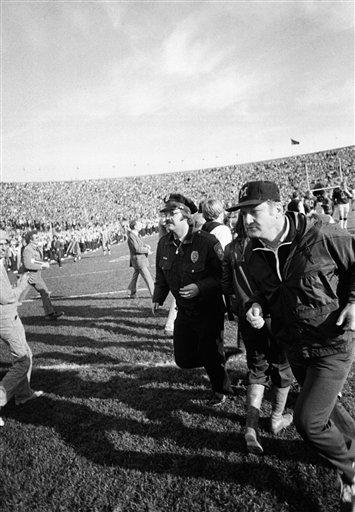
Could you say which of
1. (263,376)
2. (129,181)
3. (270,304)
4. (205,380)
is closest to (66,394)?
(205,380)

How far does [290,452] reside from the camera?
9.75ft

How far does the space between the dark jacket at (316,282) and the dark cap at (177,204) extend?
1633mm

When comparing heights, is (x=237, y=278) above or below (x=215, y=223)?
below

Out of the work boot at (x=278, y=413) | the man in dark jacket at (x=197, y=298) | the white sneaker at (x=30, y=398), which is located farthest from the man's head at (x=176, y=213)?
the white sneaker at (x=30, y=398)

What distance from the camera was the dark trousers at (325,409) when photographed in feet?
7.29

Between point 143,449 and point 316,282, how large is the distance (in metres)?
2.35

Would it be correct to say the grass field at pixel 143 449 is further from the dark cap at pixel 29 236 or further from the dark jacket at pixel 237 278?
the dark cap at pixel 29 236

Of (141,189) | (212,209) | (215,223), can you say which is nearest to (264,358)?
(215,223)

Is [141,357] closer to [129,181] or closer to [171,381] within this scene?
[171,381]

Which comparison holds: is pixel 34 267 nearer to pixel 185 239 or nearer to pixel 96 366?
pixel 96 366

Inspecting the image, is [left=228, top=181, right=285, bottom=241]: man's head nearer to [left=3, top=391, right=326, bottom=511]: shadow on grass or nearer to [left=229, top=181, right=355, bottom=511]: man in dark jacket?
[left=229, top=181, right=355, bottom=511]: man in dark jacket

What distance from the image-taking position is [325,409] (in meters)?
2.26

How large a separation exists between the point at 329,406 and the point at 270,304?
812mm

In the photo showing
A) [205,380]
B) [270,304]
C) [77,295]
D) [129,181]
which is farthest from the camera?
[129,181]
